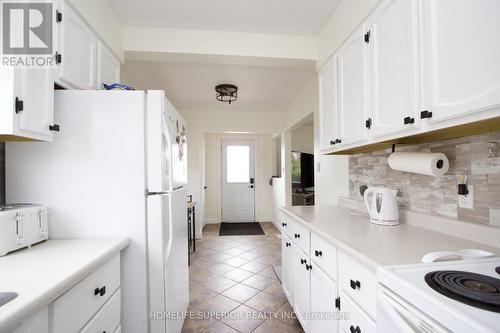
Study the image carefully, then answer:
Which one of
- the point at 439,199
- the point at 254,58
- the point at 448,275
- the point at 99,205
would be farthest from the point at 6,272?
→ the point at 254,58

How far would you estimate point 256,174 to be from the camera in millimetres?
5887

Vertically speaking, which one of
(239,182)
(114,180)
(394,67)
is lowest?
(239,182)

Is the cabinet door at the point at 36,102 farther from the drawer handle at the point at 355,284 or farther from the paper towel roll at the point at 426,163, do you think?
the paper towel roll at the point at 426,163

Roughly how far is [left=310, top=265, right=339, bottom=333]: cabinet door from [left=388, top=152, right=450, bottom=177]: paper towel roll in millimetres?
748

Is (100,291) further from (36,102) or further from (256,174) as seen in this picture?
(256,174)

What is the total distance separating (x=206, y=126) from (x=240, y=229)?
7.52ft

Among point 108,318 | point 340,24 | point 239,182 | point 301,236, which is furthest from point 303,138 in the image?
point 108,318

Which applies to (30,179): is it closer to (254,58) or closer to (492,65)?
(254,58)

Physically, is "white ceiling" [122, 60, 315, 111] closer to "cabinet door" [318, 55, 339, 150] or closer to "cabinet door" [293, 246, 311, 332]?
"cabinet door" [318, 55, 339, 150]

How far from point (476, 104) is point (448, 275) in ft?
1.89

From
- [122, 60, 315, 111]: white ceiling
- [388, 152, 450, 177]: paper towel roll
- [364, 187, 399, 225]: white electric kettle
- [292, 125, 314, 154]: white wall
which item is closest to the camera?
[388, 152, 450, 177]: paper towel roll

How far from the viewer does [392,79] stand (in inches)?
48.4

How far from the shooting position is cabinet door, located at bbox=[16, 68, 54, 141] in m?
1.07

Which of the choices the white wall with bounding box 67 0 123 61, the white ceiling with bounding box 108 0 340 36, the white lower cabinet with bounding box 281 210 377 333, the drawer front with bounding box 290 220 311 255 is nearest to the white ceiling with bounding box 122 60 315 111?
the white ceiling with bounding box 108 0 340 36
